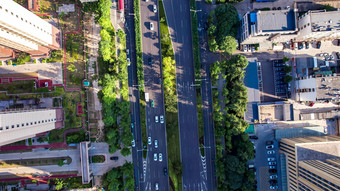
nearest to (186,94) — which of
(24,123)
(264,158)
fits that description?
(264,158)

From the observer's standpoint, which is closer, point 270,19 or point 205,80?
point 270,19

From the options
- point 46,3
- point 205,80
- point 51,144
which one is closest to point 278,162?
point 205,80

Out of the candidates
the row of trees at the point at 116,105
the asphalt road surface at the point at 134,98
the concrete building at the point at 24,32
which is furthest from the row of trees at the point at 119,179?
the concrete building at the point at 24,32

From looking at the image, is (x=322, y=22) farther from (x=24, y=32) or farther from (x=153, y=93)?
(x=24, y=32)

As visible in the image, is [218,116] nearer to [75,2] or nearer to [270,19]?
[270,19]

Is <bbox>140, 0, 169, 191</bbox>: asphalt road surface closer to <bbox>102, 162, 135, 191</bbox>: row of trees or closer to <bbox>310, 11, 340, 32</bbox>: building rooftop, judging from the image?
<bbox>102, 162, 135, 191</bbox>: row of trees

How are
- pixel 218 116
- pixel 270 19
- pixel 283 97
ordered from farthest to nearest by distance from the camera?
pixel 283 97 → pixel 218 116 → pixel 270 19
